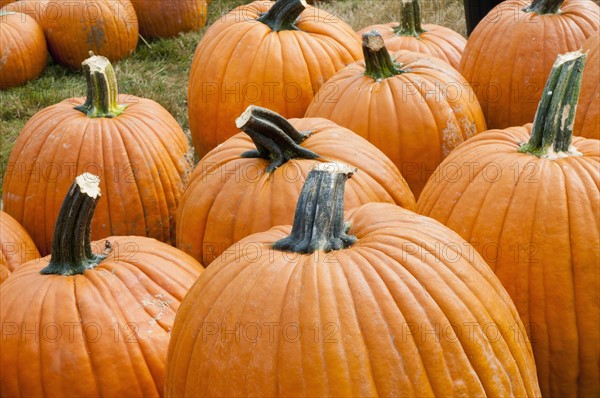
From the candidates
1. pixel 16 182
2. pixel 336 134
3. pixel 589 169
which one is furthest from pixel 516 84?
pixel 16 182

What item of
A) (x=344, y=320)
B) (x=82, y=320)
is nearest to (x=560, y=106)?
(x=344, y=320)

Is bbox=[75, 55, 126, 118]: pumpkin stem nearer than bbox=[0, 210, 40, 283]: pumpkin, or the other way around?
bbox=[0, 210, 40, 283]: pumpkin

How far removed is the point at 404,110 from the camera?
348 cm

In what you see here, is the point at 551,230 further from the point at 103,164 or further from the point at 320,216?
the point at 103,164

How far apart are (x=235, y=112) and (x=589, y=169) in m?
2.10

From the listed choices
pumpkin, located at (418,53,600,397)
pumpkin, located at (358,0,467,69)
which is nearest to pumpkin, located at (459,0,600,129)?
pumpkin, located at (358,0,467,69)

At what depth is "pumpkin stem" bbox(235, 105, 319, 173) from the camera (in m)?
2.74

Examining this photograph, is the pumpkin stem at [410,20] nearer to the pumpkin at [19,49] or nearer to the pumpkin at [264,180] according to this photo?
the pumpkin at [264,180]

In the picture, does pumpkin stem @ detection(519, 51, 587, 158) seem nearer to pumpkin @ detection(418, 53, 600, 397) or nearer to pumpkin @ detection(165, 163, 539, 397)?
pumpkin @ detection(418, 53, 600, 397)

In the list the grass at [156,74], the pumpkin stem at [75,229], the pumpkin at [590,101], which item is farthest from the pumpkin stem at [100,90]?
the grass at [156,74]

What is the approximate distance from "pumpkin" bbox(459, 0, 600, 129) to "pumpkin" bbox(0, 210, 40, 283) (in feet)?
7.56

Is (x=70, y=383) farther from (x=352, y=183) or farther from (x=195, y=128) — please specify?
(x=195, y=128)

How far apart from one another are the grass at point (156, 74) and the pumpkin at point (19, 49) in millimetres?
97

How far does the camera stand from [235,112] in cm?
418
